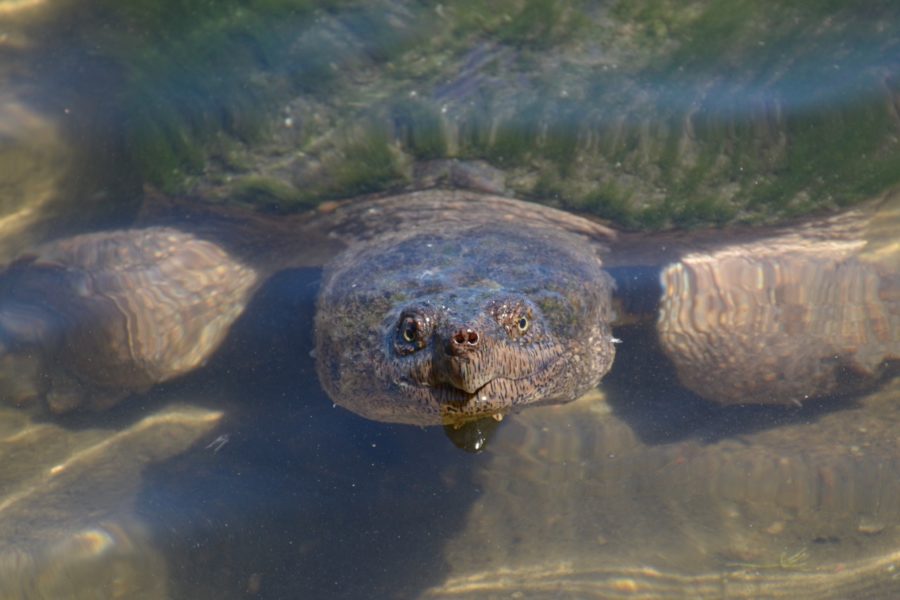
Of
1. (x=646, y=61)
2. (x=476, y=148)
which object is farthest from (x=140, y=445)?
(x=646, y=61)

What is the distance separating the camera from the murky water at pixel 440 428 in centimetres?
319

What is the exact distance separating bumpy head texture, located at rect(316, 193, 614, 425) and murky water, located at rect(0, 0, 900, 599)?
1.08 feet

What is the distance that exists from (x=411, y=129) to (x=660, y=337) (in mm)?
1559

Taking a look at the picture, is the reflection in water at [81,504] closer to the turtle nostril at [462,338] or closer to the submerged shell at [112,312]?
the submerged shell at [112,312]

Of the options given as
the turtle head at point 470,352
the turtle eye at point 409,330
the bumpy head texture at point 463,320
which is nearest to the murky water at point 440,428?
the bumpy head texture at point 463,320

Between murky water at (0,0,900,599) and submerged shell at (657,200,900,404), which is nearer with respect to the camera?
murky water at (0,0,900,599)

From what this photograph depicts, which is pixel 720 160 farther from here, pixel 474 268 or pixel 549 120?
pixel 474 268

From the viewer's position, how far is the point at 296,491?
3.26 meters

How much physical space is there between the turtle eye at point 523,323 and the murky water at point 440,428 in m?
0.86

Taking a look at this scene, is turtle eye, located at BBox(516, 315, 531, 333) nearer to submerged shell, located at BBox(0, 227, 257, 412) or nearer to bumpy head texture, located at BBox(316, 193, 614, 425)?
bumpy head texture, located at BBox(316, 193, 614, 425)

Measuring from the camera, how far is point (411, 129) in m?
3.30

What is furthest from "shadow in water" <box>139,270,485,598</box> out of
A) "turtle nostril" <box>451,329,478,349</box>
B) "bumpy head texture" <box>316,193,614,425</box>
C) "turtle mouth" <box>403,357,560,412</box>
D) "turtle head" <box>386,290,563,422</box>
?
"turtle nostril" <box>451,329,478,349</box>

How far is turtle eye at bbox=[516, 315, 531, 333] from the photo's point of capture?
2377 mm

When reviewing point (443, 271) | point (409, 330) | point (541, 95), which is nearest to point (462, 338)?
point (409, 330)
